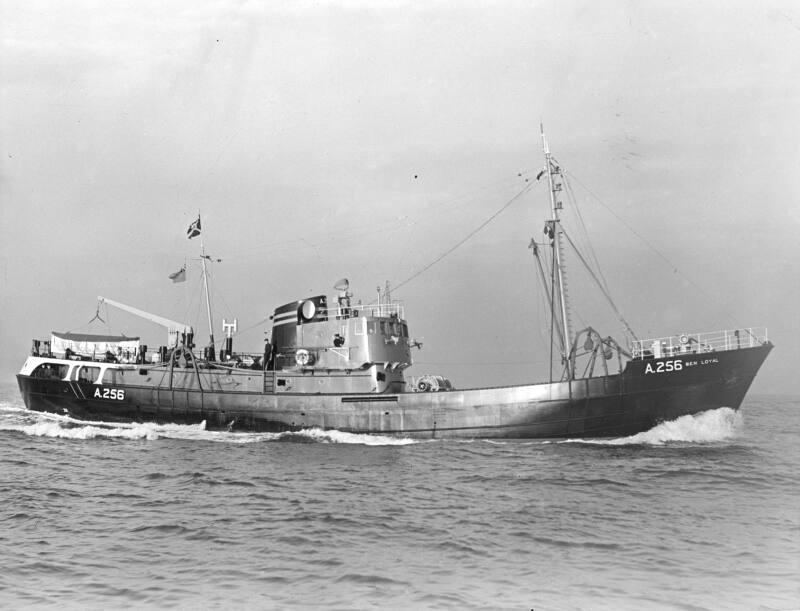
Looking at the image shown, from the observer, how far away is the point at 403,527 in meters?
12.9

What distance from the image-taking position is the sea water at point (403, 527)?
360 inches

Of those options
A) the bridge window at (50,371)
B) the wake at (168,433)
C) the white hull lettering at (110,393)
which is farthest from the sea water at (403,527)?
the bridge window at (50,371)

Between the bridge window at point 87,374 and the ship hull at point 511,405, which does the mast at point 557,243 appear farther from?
the bridge window at point 87,374

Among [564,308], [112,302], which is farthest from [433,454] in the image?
[112,302]

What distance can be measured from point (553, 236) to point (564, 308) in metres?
3.52

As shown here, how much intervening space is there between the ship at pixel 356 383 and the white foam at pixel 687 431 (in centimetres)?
28

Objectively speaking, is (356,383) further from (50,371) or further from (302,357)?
(50,371)

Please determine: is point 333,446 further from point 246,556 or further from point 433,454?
point 246,556

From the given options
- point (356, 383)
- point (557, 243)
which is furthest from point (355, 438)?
point (557, 243)

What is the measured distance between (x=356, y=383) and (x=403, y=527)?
15.6 m

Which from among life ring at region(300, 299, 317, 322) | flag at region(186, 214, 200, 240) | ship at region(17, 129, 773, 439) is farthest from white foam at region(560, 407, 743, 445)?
flag at region(186, 214, 200, 240)

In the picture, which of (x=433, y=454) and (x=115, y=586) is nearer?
(x=115, y=586)

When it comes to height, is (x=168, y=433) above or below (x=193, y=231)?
below

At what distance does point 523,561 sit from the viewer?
10594 mm
